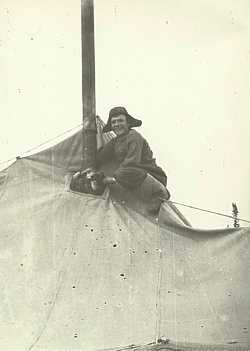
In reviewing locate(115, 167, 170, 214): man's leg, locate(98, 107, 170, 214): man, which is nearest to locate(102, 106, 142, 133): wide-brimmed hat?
locate(98, 107, 170, 214): man

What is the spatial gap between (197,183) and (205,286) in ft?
1.55

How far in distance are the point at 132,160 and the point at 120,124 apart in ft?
0.61

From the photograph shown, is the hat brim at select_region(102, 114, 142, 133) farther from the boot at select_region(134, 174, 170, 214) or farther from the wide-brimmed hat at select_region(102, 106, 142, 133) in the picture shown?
the boot at select_region(134, 174, 170, 214)

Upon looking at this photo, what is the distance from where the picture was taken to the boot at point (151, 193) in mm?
2480

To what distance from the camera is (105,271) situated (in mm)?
2363

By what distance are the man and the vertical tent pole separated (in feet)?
0.17

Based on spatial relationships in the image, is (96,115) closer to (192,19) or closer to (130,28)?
(130,28)

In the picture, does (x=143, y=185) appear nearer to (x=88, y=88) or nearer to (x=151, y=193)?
(x=151, y=193)

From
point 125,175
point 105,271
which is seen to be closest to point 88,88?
point 125,175

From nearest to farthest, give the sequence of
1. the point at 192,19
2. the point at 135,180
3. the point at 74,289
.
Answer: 1. the point at 74,289
2. the point at 135,180
3. the point at 192,19

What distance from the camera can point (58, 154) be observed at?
8.27 ft

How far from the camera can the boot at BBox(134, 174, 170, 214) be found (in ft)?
8.14

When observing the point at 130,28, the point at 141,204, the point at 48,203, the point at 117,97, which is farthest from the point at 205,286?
the point at 130,28

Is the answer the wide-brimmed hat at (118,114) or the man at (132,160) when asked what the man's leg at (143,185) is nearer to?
the man at (132,160)
